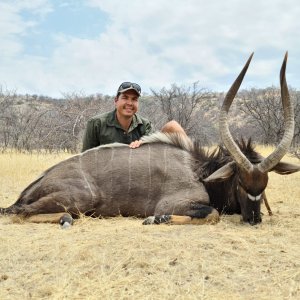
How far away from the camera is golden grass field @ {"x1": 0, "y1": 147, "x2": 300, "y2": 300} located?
2.61 metres

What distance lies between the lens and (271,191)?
7.06 metres

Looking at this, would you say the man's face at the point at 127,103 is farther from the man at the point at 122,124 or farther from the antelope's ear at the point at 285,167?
the antelope's ear at the point at 285,167

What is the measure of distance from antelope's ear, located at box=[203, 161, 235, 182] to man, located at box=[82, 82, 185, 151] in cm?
108

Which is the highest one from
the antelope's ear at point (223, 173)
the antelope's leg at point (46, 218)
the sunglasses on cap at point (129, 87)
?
the sunglasses on cap at point (129, 87)

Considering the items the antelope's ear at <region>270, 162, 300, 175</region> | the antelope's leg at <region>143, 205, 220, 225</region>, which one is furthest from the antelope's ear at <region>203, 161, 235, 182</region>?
the antelope's ear at <region>270, 162, 300, 175</region>

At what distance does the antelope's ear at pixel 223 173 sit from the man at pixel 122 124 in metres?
1.08

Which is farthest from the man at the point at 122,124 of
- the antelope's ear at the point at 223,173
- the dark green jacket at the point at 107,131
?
the antelope's ear at the point at 223,173

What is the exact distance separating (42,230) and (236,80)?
7.38ft

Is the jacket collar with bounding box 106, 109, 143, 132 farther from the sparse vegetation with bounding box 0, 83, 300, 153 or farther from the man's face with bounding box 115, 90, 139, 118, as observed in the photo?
the sparse vegetation with bounding box 0, 83, 300, 153

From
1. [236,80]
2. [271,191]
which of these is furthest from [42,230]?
[271,191]

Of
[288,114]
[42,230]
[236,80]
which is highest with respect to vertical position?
[236,80]

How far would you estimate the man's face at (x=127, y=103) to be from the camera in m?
5.60

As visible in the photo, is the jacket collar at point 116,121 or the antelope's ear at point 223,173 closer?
the antelope's ear at point 223,173

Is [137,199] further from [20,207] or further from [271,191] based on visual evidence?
[271,191]
